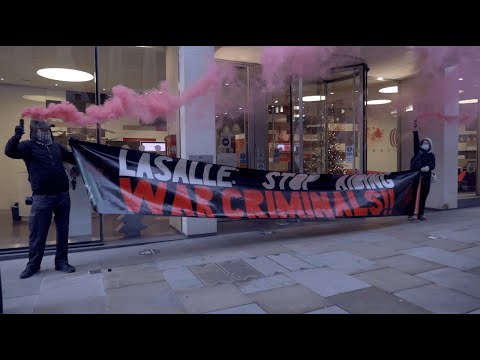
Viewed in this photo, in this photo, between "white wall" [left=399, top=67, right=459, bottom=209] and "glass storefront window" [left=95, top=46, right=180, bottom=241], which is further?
"white wall" [left=399, top=67, right=459, bottom=209]

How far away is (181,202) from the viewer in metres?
5.71

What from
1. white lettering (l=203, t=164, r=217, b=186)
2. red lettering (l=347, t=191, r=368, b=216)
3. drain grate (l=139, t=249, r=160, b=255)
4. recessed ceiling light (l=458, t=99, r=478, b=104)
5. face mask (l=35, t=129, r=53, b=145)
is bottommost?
drain grate (l=139, t=249, r=160, b=255)

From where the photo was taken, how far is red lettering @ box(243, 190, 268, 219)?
20.3 feet

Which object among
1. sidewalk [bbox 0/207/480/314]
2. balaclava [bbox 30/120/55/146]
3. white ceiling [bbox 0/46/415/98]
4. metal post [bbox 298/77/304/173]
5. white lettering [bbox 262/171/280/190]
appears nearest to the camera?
sidewalk [bbox 0/207/480/314]

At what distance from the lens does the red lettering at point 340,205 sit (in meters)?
6.87

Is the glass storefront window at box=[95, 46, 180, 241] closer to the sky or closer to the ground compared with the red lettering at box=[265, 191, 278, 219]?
closer to the sky

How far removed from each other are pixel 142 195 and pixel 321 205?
3.46m

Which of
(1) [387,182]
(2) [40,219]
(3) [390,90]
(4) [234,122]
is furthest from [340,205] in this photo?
(3) [390,90]

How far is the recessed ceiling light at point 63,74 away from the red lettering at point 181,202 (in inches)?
153

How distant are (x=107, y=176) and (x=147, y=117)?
1.50 metres

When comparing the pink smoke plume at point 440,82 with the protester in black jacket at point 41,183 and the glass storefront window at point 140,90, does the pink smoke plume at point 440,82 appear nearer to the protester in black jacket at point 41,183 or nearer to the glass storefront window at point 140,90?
the glass storefront window at point 140,90

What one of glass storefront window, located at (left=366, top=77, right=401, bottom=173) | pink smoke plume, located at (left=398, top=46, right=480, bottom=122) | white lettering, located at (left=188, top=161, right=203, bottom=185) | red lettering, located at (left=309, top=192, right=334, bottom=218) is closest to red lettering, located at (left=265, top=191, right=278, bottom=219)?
red lettering, located at (left=309, top=192, right=334, bottom=218)

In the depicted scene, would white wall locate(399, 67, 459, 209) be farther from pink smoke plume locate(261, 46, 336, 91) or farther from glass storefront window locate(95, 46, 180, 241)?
glass storefront window locate(95, 46, 180, 241)
